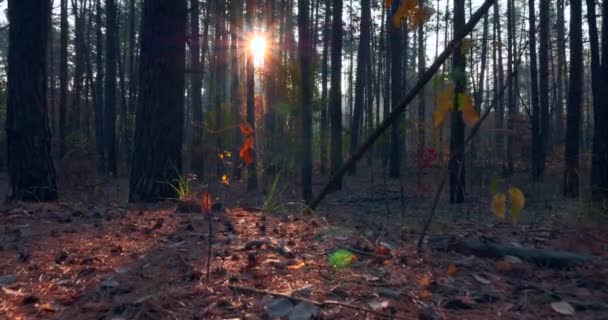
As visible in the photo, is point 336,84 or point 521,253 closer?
point 521,253

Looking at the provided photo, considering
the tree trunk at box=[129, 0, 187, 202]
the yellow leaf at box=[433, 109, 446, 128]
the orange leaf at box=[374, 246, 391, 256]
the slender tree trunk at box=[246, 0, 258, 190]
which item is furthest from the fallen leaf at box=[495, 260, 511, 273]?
the slender tree trunk at box=[246, 0, 258, 190]

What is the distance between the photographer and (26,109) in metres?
7.41

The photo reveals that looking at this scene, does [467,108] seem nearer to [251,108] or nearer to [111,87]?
[251,108]

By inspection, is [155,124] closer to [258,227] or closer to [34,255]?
[258,227]


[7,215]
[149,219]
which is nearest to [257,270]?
[149,219]

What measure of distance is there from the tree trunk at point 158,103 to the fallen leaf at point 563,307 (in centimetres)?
473

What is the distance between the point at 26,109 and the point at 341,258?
5.11 meters

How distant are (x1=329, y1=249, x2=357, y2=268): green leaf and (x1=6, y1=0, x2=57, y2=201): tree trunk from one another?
4708 mm

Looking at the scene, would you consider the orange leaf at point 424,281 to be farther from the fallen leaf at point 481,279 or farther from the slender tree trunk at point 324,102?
the slender tree trunk at point 324,102

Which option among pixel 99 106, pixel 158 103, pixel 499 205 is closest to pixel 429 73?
pixel 499 205

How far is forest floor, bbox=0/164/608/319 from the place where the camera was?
303 centimetres

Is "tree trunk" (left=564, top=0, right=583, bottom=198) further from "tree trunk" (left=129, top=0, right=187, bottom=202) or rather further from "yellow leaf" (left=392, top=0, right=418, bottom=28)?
"yellow leaf" (left=392, top=0, right=418, bottom=28)

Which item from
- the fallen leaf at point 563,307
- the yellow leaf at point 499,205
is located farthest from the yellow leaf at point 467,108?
the fallen leaf at point 563,307

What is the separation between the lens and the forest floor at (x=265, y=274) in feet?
9.94
